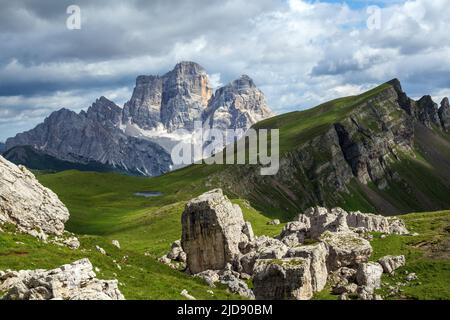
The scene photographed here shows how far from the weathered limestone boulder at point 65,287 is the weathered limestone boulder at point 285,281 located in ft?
111

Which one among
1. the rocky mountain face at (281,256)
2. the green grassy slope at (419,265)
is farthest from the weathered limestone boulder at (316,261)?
the green grassy slope at (419,265)

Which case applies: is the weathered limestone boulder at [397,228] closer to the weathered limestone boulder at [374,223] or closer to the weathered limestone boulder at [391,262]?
the weathered limestone boulder at [374,223]

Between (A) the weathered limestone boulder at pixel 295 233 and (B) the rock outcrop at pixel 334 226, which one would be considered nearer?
(A) the weathered limestone boulder at pixel 295 233

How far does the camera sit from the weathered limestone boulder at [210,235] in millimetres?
100875

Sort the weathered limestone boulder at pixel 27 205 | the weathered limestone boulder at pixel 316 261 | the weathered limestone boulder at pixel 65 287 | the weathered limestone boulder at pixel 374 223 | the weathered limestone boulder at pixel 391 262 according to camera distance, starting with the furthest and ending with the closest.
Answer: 1. the weathered limestone boulder at pixel 374 223
2. the weathered limestone boulder at pixel 391 262
3. the weathered limestone boulder at pixel 316 261
4. the weathered limestone boulder at pixel 27 205
5. the weathered limestone boulder at pixel 65 287

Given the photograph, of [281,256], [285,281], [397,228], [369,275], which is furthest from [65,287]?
[397,228]

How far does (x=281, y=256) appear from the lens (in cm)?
8431

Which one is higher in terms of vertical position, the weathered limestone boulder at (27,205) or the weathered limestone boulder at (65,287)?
the weathered limestone boulder at (27,205)

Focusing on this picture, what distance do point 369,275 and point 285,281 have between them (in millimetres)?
14289

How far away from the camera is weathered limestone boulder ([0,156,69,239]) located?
6131 cm

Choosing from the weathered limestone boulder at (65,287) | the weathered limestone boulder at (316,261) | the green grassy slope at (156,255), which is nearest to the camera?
the weathered limestone boulder at (65,287)

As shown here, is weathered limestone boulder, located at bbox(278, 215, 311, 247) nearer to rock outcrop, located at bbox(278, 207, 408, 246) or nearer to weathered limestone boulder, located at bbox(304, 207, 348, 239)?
rock outcrop, located at bbox(278, 207, 408, 246)

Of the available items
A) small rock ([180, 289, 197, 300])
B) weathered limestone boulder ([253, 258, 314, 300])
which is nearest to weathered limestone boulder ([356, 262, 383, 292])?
weathered limestone boulder ([253, 258, 314, 300])
